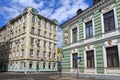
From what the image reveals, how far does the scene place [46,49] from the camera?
4697cm

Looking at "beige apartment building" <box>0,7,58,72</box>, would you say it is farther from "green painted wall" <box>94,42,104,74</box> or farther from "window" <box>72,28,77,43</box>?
"green painted wall" <box>94,42,104,74</box>

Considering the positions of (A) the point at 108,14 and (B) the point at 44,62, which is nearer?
(A) the point at 108,14

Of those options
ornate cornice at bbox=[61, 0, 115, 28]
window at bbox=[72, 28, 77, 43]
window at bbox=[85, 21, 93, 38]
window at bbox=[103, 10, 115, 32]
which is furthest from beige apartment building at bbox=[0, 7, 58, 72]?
window at bbox=[103, 10, 115, 32]

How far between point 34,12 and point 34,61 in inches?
578

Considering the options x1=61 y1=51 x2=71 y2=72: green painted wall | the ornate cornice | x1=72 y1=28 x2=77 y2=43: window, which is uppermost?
the ornate cornice

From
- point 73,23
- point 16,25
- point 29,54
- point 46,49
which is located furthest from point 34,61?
point 73,23

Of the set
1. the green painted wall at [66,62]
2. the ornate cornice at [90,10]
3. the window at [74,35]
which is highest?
the ornate cornice at [90,10]

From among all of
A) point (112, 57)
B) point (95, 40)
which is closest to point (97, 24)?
point (95, 40)

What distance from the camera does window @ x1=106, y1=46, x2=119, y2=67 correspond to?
569 inches

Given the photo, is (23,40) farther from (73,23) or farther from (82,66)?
(82,66)

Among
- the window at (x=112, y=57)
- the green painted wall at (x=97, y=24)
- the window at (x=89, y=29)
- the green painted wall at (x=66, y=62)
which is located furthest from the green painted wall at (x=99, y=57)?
the green painted wall at (x=66, y=62)

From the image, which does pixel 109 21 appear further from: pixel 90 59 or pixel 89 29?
pixel 90 59

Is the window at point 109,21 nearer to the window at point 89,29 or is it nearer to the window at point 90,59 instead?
the window at point 89,29

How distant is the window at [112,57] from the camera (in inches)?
569
